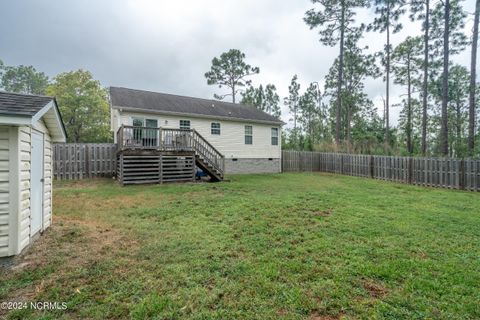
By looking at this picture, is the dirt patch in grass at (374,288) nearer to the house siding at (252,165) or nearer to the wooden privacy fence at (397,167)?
the wooden privacy fence at (397,167)

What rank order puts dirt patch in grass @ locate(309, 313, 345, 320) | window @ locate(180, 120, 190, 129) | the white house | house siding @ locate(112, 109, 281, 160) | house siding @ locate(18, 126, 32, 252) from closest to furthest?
dirt patch in grass @ locate(309, 313, 345, 320) < house siding @ locate(18, 126, 32, 252) < the white house < house siding @ locate(112, 109, 281, 160) < window @ locate(180, 120, 190, 129)

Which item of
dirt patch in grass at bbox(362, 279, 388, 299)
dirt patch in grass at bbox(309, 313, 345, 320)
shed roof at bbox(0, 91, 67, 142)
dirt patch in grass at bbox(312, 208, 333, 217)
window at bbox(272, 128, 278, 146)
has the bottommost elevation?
dirt patch in grass at bbox(309, 313, 345, 320)

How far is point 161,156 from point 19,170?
25.4 feet

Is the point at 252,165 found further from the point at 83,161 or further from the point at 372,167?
the point at 83,161

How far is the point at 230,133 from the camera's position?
52.9ft

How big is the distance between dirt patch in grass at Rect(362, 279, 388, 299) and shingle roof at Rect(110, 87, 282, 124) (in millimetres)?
12852

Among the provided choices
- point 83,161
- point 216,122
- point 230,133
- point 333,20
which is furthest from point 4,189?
point 333,20

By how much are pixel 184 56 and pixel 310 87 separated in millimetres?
21077

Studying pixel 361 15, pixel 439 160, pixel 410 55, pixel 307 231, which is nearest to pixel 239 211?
pixel 307 231

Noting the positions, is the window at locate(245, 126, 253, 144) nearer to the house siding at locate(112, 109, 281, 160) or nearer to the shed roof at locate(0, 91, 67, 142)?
the house siding at locate(112, 109, 281, 160)

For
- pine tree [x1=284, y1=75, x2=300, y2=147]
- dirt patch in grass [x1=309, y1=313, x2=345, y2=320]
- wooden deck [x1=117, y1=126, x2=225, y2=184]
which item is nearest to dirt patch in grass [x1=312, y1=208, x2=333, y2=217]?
dirt patch in grass [x1=309, y1=313, x2=345, y2=320]

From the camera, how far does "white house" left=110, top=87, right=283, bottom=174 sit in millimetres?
13141

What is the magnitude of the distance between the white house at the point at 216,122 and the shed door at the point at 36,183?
8.58 m

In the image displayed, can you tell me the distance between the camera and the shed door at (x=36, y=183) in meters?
3.93
